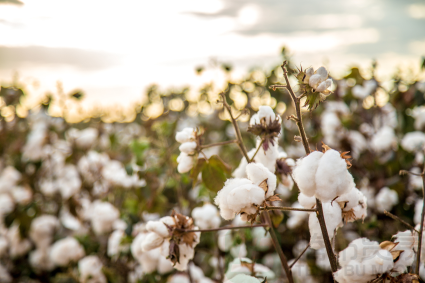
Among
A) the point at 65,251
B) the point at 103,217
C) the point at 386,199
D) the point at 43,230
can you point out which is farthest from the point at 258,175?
the point at 43,230

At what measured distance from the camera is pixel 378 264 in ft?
1.63

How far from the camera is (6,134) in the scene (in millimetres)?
2236

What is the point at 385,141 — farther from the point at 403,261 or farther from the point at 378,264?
the point at 378,264

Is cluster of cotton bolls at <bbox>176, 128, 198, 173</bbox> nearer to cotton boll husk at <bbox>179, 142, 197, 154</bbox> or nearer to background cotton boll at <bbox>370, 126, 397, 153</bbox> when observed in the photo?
cotton boll husk at <bbox>179, 142, 197, 154</bbox>

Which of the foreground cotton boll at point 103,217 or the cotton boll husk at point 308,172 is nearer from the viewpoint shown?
the cotton boll husk at point 308,172

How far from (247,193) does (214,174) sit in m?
0.22

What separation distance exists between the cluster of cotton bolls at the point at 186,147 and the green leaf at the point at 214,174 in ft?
0.14

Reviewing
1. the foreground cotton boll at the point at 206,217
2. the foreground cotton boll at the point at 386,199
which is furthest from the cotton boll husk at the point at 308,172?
the foreground cotton boll at the point at 386,199

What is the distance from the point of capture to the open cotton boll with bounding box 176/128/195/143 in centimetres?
72

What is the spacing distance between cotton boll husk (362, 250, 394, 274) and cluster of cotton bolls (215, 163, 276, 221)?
20 cm

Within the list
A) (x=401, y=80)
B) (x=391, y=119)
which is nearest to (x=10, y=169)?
(x=401, y=80)

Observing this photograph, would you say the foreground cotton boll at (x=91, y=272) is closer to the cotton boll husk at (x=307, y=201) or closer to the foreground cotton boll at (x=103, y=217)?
the foreground cotton boll at (x=103, y=217)

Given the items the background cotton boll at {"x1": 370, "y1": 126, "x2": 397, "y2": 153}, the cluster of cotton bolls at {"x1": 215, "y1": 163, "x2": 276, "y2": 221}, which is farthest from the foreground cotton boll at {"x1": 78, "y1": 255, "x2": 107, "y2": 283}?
the background cotton boll at {"x1": 370, "y1": 126, "x2": 397, "y2": 153}

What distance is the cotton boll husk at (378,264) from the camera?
0.50 m
